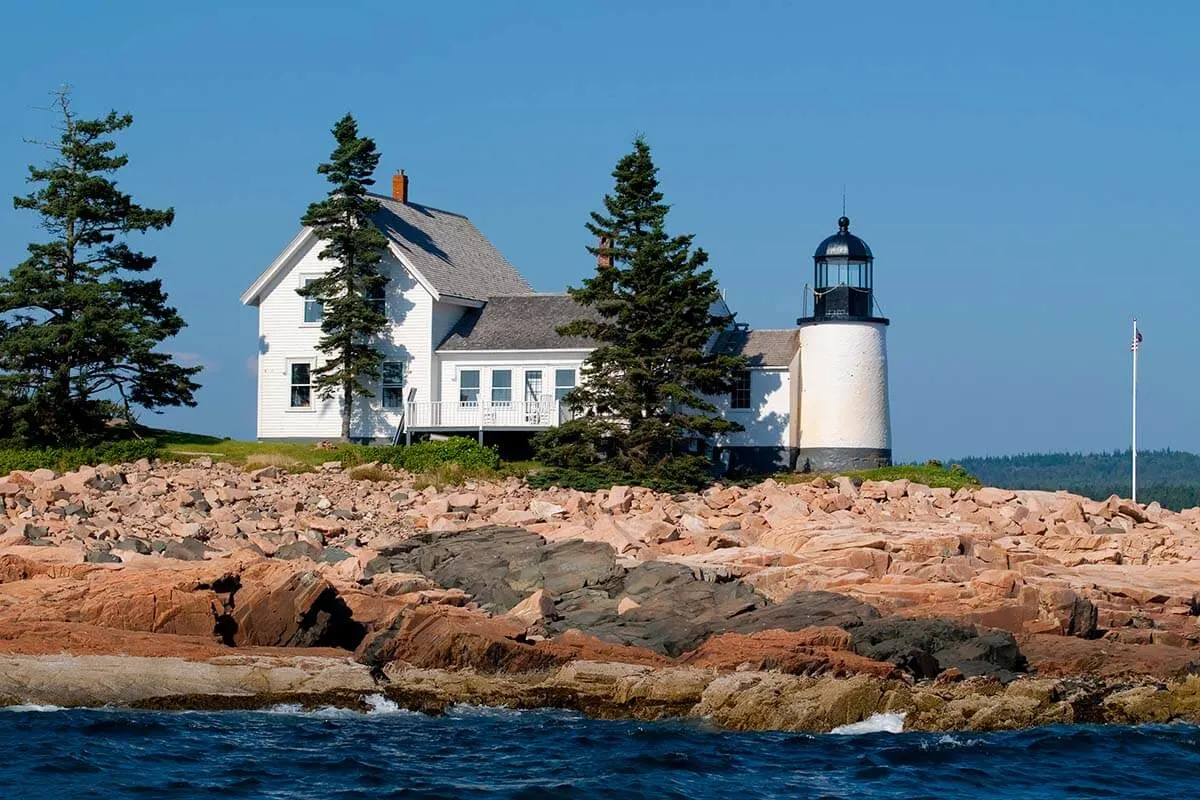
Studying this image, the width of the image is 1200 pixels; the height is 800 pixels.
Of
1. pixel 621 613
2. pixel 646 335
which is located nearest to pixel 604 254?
pixel 646 335

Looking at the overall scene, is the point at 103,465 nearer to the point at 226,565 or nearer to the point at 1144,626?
the point at 226,565

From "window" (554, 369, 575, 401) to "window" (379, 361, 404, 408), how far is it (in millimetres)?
3842

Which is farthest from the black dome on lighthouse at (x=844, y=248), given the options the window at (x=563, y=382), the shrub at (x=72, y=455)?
the shrub at (x=72, y=455)

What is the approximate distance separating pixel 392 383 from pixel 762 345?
29.3ft

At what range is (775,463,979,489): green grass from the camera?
34094mm

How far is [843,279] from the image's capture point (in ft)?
126


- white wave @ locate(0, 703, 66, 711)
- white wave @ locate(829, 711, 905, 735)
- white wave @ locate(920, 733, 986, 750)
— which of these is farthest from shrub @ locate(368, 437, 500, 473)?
white wave @ locate(920, 733, 986, 750)

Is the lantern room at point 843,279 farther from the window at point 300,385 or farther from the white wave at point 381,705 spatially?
the white wave at point 381,705

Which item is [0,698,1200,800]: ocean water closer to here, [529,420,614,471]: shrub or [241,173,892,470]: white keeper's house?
[529,420,614,471]: shrub

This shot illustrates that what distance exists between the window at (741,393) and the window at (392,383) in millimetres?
7921

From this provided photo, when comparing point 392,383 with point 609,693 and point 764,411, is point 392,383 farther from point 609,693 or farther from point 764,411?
point 609,693

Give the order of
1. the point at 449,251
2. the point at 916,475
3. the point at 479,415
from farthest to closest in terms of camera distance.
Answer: the point at 449,251
the point at 479,415
the point at 916,475

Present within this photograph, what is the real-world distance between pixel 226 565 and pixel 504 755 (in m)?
5.20

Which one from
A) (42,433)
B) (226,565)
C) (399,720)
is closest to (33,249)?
(42,433)
